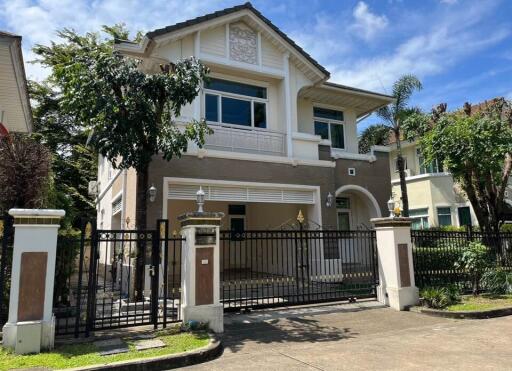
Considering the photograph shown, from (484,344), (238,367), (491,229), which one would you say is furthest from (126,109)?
(491,229)

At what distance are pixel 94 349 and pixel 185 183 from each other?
21.7 feet

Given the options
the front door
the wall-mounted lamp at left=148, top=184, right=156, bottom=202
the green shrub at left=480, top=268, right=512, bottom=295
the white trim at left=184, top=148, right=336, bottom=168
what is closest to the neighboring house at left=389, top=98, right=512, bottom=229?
the front door

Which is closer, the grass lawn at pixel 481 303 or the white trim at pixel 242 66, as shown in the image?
the grass lawn at pixel 481 303

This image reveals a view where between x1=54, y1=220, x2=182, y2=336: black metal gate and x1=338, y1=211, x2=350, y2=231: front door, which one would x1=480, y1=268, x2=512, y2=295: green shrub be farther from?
x1=54, y1=220, x2=182, y2=336: black metal gate

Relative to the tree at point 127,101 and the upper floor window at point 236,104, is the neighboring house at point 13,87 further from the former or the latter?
the upper floor window at point 236,104

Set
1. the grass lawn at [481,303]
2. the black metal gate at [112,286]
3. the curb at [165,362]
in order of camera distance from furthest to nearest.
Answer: the grass lawn at [481,303] < the black metal gate at [112,286] < the curb at [165,362]

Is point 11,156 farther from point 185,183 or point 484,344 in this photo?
point 484,344

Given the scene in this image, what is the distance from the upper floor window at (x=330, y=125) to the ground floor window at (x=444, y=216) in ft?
28.5

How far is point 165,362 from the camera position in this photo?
19.7 feet

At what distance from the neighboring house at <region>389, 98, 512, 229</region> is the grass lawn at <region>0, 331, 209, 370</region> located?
18598 mm

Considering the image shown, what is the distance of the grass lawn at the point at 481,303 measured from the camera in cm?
976

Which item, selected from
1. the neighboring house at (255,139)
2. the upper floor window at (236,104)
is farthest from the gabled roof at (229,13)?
the upper floor window at (236,104)

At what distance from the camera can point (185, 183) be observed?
41.2 feet

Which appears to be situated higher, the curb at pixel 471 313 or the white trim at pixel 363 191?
the white trim at pixel 363 191
